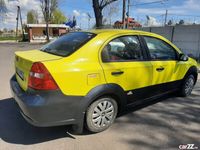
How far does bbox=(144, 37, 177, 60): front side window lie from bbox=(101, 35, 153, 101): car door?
27 cm

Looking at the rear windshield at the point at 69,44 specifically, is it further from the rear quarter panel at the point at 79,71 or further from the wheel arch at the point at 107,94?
the wheel arch at the point at 107,94

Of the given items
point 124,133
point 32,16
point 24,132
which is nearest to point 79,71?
point 124,133

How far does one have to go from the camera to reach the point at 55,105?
11.0 feet

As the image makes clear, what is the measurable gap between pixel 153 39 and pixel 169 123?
1.64 meters

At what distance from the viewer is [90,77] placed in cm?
360

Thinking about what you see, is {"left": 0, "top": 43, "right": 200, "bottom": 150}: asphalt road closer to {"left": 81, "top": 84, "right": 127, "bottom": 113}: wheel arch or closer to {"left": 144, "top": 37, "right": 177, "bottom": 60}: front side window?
{"left": 81, "top": 84, "right": 127, "bottom": 113}: wheel arch

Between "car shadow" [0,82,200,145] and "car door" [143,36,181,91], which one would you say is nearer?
"car shadow" [0,82,200,145]

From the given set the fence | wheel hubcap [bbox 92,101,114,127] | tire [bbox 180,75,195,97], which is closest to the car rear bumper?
wheel hubcap [bbox 92,101,114,127]

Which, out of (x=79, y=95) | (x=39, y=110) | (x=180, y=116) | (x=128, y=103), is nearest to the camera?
(x=39, y=110)

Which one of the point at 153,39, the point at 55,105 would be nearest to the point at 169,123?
the point at 153,39

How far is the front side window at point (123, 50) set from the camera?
12.9 ft

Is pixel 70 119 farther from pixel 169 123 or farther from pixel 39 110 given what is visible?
pixel 169 123

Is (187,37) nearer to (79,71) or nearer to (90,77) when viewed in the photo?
(90,77)

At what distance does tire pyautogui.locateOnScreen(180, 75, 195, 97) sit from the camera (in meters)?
5.75
